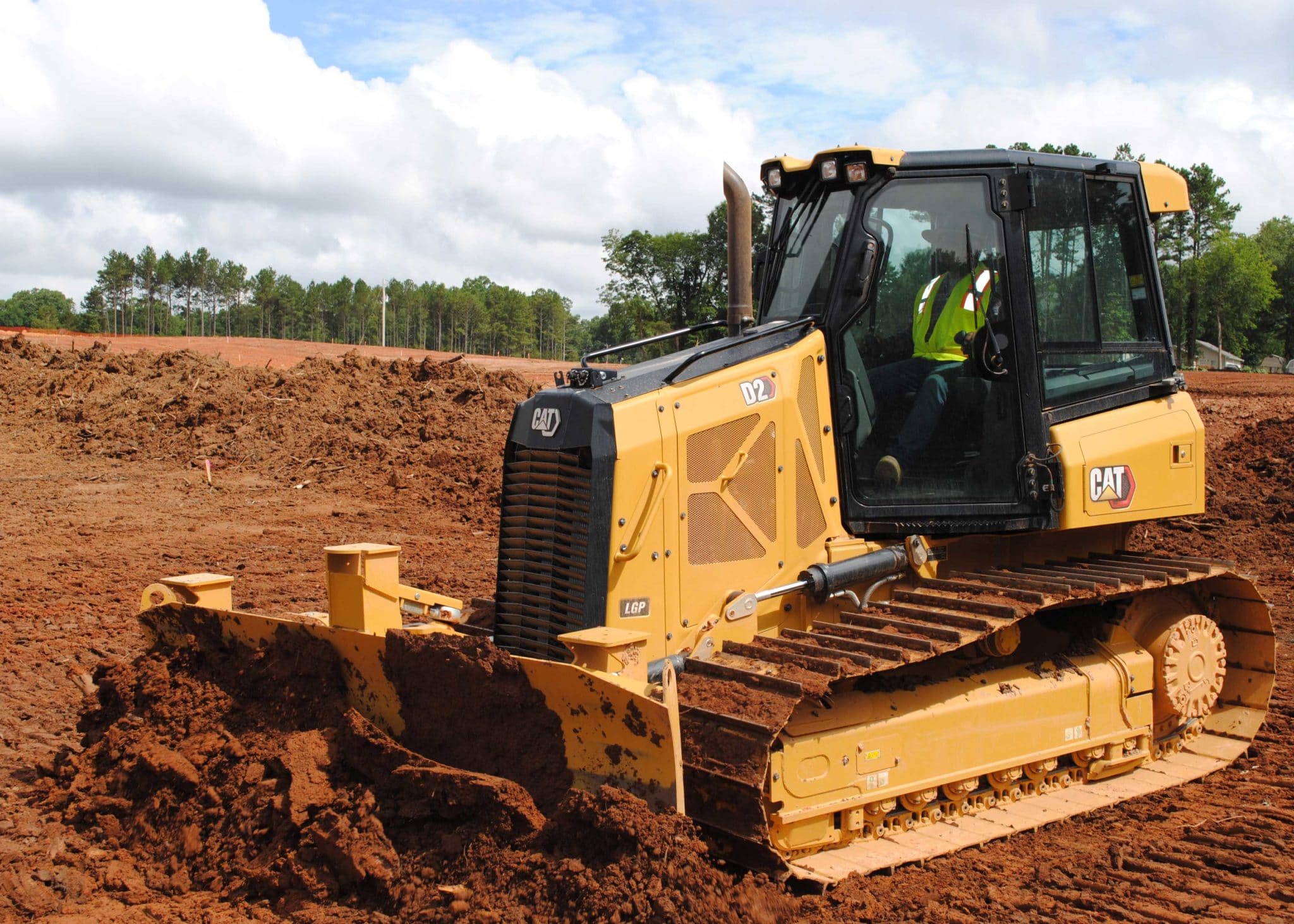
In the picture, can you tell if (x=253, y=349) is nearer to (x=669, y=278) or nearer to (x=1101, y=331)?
(x=669, y=278)

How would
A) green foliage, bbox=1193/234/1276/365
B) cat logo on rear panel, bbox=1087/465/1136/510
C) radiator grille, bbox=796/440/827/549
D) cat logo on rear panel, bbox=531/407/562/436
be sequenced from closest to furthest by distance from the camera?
cat logo on rear panel, bbox=531/407/562/436 < radiator grille, bbox=796/440/827/549 < cat logo on rear panel, bbox=1087/465/1136/510 < green foliage, bbox=1193/234/1276/365

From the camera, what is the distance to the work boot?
5.36 metres

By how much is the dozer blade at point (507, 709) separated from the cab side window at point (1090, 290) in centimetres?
283

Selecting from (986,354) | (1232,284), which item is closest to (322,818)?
(986,354)

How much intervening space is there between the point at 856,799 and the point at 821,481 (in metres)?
1.46

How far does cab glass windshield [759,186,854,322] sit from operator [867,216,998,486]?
426 millimetres

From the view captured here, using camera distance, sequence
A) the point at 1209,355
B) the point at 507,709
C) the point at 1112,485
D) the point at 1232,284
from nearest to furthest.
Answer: the point at 507,709 → the point at 1112,485 → the point at 1232,284 → the point at 1209,355

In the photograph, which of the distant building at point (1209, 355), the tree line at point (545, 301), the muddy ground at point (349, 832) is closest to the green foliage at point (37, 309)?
the tree line at point (545, 301)

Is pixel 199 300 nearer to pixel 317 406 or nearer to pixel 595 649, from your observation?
pixel 317 406

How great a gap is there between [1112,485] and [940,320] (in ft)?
4.39

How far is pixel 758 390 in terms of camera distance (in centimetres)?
512

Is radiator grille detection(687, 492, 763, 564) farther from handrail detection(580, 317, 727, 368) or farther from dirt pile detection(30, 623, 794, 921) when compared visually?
dirt pile detection(30, 623, 794, 921)

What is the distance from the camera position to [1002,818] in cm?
526

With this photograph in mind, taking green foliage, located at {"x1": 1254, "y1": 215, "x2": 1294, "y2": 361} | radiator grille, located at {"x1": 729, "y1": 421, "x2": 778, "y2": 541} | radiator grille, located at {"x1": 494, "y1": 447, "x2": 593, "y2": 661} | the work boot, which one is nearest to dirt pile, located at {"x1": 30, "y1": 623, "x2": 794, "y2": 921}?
radiator grille, located at {"x1": 494, "y1": 447, "x2": 593, "y2": 661}
